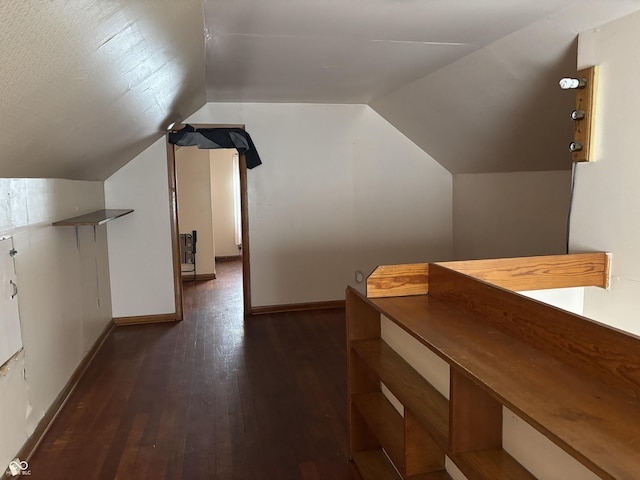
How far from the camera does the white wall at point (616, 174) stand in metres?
2.24

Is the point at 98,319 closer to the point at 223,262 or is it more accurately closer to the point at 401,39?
the point at 401,39

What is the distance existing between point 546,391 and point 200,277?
20.2ft

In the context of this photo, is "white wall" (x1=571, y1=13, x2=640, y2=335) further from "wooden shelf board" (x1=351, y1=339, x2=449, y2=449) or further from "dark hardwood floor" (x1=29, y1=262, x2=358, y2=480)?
"dark hardwood floor" (x1=29, y1=262, x2=358, y2=480)

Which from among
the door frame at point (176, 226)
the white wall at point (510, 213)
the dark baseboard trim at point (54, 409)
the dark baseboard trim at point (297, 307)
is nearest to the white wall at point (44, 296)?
the dark baseboard trim at point (54, 409)

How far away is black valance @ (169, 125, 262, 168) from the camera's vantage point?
4.50 metres

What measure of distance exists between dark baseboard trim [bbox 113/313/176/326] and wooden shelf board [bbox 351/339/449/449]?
9.69 ft

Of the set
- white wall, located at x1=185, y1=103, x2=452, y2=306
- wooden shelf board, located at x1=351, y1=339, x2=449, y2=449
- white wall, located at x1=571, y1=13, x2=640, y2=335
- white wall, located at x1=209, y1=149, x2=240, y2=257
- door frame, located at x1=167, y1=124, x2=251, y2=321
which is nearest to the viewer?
wooden shelf board, located at x1=351, y1=339, x2=449, y2=449

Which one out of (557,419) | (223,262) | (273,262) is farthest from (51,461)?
(223,262)

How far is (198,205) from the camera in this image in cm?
696

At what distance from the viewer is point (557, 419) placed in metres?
1.05

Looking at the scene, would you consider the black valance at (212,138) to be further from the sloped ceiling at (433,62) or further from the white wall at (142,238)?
the sloped ceiling at (433,62)

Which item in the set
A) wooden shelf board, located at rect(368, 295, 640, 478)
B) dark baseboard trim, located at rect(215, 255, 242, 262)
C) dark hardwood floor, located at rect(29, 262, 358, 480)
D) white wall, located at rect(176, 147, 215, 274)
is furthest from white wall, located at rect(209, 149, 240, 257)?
wooden shelf board, located at rect(368, 295, 640, 478)

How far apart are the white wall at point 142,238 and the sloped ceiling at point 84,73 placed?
Result: 109cm

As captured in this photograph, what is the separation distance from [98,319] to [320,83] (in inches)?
108
